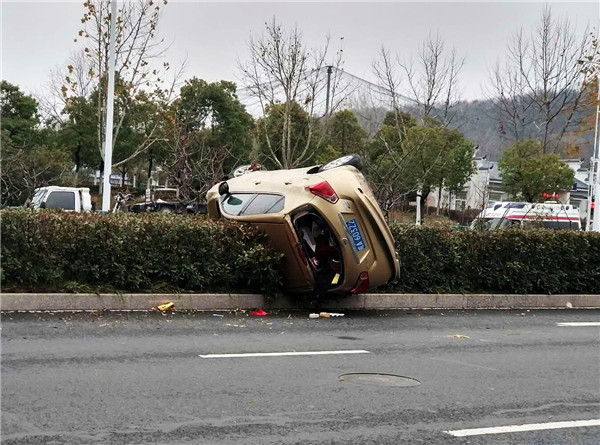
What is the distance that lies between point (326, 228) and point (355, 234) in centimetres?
46

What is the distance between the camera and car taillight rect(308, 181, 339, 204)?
10883mm

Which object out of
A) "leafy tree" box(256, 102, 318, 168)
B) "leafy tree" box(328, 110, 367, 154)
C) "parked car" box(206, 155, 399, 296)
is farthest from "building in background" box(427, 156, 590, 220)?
Result: "parked car" box(206, 155, 399, 296)

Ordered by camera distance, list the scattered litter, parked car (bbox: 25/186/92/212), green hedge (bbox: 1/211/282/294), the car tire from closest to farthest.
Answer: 1. green hedge (bbox: 1/211/282/294)
2. the scattered litter
3. the car tire
4. parked car (bbox: 25/186/92/212)

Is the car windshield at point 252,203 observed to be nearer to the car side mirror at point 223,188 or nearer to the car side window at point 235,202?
the car side window at point 235,202

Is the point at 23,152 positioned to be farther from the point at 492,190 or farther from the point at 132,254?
the point at 492,190

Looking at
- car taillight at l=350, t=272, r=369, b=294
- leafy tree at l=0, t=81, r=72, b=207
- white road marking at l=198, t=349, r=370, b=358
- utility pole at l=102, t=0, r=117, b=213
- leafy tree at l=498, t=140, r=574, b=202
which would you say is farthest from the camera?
leafy tree at l=498, t=140, r=574, b=202

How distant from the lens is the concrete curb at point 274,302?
9.94 meters

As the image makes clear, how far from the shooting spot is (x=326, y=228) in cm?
1105

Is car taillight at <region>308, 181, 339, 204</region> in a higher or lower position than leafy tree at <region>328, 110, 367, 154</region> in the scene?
lower

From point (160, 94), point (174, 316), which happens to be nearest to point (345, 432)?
point (174, 316)

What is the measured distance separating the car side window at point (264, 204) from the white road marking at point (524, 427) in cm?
611

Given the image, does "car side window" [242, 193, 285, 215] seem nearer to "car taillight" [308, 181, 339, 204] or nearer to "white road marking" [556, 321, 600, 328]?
"car taillight" [308, 181, 339, 204]

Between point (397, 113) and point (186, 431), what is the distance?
31.9 metres

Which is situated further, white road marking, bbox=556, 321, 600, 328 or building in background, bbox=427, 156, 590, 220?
building in background, bbox=427, 156, 590, 220
